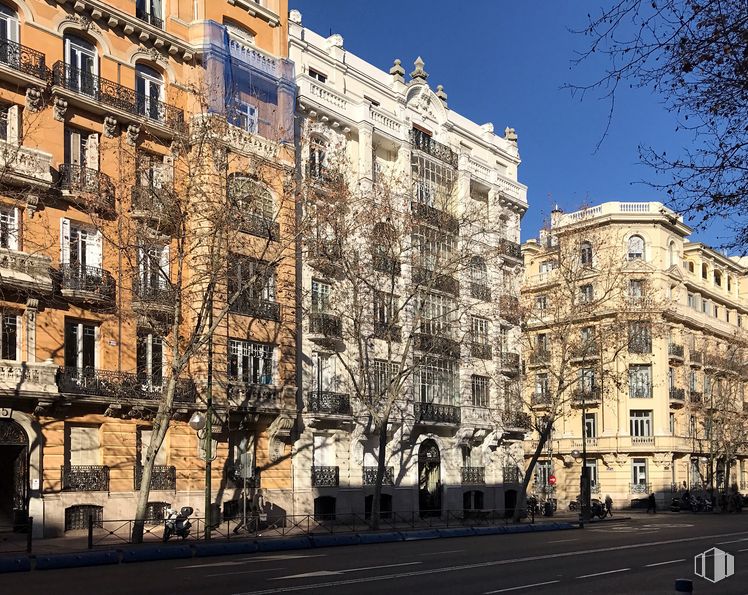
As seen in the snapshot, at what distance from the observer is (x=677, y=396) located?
61.9 m

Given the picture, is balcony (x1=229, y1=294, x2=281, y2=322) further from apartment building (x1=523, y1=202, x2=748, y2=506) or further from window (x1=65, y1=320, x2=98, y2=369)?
apartment building (x1=523, y1=202, x2=748, y2=506)

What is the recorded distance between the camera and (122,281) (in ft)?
100

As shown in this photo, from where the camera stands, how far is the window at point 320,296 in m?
37.5

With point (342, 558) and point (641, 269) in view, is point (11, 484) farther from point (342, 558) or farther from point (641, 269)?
point (641, 269)

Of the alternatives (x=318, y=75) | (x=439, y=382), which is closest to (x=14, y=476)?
(x=318, y=75)

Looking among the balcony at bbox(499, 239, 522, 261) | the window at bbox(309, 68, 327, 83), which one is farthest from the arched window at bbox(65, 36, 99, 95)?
the balcony at bbox(499, 239, 522, 261)

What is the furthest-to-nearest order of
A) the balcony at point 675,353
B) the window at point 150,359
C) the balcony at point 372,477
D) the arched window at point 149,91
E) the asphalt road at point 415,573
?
the balcony at point 675,353
the balcony at point 372,477
the arched window at point 149,91
the window at point 150,359
the asphalt road at point 415,573

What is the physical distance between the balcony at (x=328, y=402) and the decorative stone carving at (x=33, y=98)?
14.5 m

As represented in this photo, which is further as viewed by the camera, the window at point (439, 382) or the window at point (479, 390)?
the window at point (479, 390)

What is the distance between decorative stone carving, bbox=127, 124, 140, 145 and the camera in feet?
104

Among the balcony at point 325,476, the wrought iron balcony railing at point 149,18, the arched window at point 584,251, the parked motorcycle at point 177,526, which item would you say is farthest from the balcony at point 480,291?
the parked motorcycle at point 177,526

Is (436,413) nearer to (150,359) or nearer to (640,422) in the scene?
(150,359)

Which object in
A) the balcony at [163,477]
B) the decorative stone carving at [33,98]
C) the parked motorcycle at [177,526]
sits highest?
the decorative stone carving at [33,98]

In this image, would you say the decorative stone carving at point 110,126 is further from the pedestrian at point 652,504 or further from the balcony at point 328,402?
the pedestrian at point 652,504
